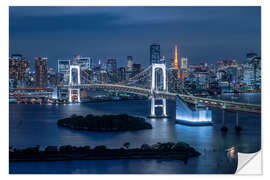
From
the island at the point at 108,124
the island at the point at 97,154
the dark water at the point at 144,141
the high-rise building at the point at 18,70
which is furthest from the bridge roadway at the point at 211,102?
the high-rise building at the point at 18,70

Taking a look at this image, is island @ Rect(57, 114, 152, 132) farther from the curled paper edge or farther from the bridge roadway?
the curled paper edge

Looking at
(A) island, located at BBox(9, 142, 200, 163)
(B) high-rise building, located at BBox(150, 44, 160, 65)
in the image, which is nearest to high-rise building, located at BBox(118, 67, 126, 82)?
(B) high-rise building, located at BBox(150, 44, 160, 65)

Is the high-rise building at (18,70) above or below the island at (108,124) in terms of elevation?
above

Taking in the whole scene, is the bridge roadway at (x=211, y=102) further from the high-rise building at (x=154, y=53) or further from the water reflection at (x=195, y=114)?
the high-rise building at (x=154, y=53)

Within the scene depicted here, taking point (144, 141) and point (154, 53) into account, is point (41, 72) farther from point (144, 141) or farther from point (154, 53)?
point (144, 141)

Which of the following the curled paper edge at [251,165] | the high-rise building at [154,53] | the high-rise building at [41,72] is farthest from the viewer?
the high-rise building at [41,72]
